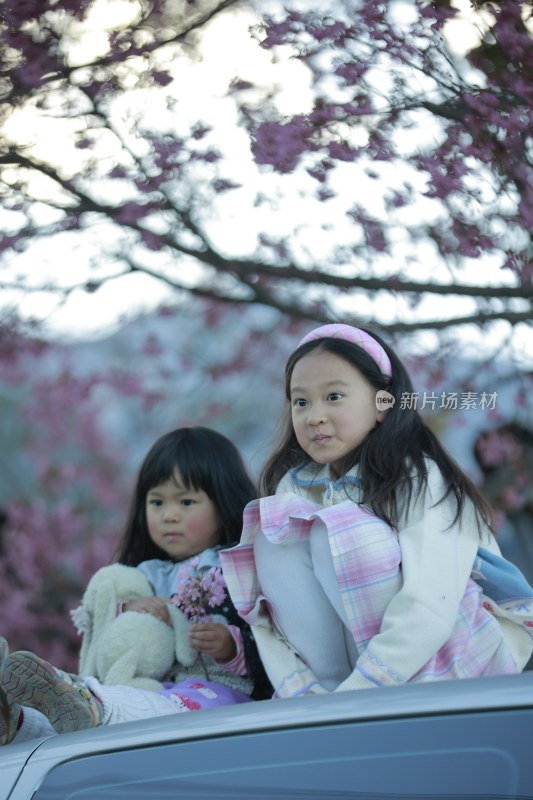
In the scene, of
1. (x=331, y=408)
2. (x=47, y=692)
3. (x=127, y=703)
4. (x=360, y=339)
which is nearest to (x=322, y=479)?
(x=331, y=408)

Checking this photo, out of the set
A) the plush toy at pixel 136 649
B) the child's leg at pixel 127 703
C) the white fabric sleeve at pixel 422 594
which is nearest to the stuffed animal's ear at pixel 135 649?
the plush toy at pixel 136 649

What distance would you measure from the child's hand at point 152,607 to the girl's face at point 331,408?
0.66 m

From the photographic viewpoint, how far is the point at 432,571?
2.43 meters

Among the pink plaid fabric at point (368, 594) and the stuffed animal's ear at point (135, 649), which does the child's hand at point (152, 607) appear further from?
the pink plaid fabric at point (368, 594)

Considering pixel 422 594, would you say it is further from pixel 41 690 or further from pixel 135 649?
pixel 135 649

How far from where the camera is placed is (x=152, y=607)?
312 centimetres

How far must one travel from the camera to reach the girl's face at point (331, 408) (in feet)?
8.98

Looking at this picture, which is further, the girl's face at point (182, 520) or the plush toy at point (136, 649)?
the girl's face at point (182, 520)

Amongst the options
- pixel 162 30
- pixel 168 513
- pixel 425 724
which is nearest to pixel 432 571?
pixel 425 724

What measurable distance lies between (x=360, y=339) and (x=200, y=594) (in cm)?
79

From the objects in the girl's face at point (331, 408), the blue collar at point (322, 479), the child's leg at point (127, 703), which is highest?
the girl's face at point (331, 408)

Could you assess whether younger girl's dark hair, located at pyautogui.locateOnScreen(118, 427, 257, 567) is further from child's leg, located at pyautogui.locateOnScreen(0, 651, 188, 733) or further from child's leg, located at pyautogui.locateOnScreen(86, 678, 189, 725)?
child's leg, located at pyautogui.locateOnScreen(0, 651, 188, 733)

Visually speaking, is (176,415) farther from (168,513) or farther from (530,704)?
(530,704)

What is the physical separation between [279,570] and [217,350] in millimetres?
7901
